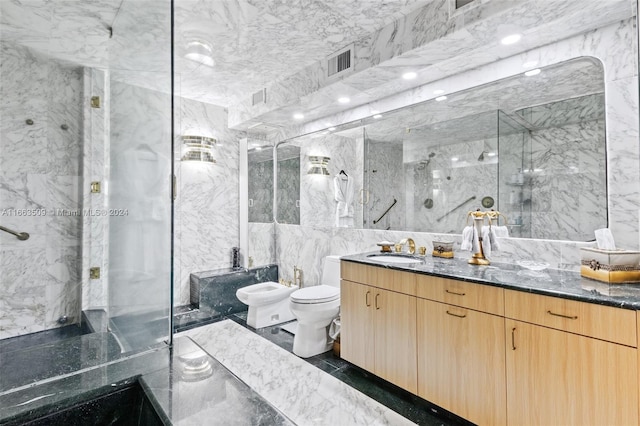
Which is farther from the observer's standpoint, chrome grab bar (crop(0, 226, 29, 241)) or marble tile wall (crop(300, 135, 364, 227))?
marble tile wall (crop(300, 135, 364, 227))

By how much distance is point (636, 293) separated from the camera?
53.9 inches

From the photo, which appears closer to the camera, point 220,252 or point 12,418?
point 12,418

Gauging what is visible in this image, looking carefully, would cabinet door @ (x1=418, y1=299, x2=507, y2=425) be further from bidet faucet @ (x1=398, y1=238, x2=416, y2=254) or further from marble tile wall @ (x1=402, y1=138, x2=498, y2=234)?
marble tile wall @ (x1=402, y1=138, x2=498, y2=234)

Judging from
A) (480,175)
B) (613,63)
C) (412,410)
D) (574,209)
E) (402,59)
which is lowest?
(412,410)

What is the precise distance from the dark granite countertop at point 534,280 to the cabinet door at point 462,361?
191mm

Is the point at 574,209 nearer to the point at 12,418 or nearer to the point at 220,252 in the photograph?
the point at 12,418

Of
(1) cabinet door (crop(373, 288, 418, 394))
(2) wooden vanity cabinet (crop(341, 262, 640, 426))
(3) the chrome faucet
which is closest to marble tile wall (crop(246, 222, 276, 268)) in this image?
(3) the chrome faucet

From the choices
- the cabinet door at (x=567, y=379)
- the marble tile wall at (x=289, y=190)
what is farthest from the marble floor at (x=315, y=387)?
the marble tile wall at (x=289, y=190)

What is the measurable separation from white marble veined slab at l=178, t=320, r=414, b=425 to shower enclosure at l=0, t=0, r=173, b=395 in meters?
0.91

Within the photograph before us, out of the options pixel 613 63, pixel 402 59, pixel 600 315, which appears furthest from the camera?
pixel 402 59

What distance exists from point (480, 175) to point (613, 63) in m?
0.93

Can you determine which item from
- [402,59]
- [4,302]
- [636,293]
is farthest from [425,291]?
[4,302]

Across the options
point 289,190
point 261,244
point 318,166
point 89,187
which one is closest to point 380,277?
point 318,166

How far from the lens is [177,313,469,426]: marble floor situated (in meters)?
1.85
